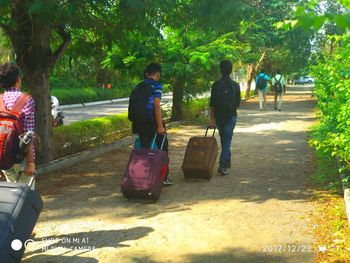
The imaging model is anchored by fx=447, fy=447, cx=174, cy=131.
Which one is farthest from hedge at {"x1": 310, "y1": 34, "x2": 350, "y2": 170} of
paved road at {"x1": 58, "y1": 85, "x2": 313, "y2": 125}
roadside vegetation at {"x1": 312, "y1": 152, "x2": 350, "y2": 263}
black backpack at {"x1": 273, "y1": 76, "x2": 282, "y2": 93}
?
black backpack at {"x1": 273, "y1": 76, "x2": 282, "y2": 93}

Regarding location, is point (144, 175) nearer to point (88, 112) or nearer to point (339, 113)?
point (339, 113)

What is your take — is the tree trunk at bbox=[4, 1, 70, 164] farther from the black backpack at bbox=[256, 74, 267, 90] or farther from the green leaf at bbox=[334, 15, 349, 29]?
the black backpack at bbox=[256, 74, 267, 90]

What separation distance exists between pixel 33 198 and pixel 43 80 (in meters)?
4.82

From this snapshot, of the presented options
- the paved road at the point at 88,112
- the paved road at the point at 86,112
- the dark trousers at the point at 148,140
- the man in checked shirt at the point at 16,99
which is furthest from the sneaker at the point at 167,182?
the paved road at the point at 86,112

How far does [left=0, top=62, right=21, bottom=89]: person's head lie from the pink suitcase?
2.20 meters

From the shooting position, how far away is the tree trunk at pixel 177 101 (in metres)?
15.3

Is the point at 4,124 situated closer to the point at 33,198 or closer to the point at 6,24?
the point at 33,198

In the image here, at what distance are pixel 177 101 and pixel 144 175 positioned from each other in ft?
32.8

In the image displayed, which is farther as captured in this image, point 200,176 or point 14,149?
point 200,176

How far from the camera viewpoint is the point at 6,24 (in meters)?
7.07

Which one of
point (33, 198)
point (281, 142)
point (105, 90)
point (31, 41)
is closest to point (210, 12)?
point (31, 41)

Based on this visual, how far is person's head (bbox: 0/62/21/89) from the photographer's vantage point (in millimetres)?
3990

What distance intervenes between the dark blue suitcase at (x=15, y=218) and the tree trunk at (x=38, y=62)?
4202 millimetres

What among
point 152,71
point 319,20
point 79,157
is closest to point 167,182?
point 152,71
